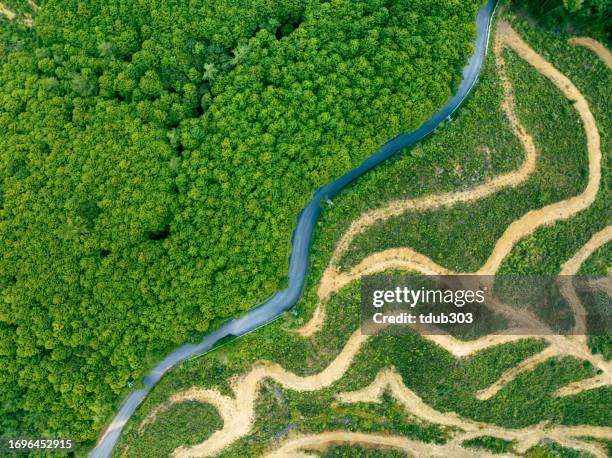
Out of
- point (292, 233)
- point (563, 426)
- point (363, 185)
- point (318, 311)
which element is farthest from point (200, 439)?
point (563, 426)

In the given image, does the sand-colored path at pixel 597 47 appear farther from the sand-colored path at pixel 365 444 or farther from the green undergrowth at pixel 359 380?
the sand-colored path at pixel 365 444

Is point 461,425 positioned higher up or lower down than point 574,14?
A: lower down

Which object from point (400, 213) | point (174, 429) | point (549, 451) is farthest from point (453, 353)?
point (174, 429)

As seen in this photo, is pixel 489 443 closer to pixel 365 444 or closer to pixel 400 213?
pixel 365 444

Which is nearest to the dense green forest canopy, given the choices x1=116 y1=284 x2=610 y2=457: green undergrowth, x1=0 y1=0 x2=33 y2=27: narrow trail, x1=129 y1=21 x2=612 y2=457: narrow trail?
x1=0 y1=0 x2=33 y2=27: narrow trail

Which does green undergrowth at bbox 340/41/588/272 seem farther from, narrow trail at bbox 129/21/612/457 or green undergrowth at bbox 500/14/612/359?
green undergrowth at bbox 500/14/612/359

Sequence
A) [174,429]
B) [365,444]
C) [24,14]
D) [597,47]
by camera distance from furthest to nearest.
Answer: [597,47], [365,444], [174,429], [24,14]
